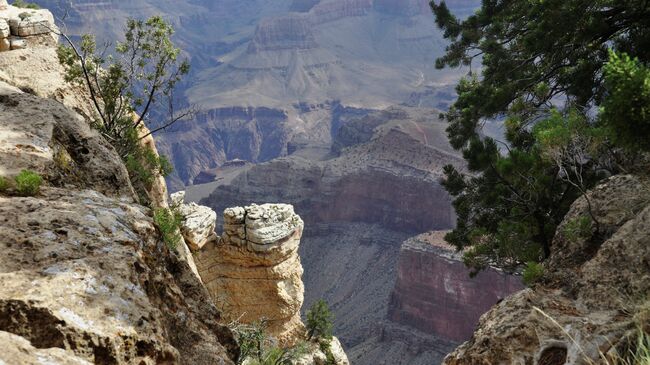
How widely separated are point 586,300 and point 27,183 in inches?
316

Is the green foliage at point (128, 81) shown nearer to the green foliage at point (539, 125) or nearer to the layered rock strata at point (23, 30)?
the layered rock strata at point (23, 30)

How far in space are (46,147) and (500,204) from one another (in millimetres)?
11372

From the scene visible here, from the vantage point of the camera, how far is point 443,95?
585 ft

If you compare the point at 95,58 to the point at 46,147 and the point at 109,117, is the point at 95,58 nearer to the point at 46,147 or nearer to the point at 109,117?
the point at 109,117

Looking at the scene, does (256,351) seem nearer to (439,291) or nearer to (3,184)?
(3,184)

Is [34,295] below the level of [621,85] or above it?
below

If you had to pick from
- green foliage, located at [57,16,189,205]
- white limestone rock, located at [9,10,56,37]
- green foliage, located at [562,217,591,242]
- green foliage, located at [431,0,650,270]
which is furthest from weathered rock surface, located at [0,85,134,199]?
white limestone rock, located at [9,10,56,37]

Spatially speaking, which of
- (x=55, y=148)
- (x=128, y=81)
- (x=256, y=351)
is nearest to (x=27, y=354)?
(x=55, y=148)

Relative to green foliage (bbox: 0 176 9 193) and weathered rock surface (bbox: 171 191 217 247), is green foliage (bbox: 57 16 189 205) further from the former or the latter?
green foliage (bbox: 0 176 9 193)

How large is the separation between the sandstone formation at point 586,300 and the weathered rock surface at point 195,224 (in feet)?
54.8

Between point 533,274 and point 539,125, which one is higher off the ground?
point 539,125

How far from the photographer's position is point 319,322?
2569 cm

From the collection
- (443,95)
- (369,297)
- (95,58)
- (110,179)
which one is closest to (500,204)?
(110,179)

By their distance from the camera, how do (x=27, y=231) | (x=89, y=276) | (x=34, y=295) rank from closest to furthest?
(x=34, y=295)
(x=89, y=276)
(x=27, y=231)
